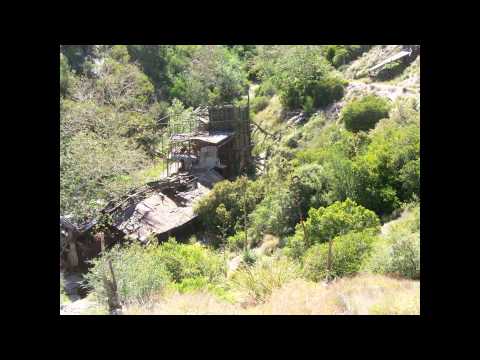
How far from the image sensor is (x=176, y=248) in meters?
18.8

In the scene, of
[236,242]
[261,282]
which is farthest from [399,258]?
[236,242]

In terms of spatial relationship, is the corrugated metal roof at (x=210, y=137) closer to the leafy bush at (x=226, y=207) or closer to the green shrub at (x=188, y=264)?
the leafy bush at (x=226, y=207)

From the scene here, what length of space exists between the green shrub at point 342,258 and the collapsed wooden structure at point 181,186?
10180 mm

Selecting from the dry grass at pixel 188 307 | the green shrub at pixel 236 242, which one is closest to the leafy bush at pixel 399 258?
the dry grass at pixel 188 307

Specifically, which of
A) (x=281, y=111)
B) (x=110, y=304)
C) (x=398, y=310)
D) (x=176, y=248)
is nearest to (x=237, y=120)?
(x=281, y=111)

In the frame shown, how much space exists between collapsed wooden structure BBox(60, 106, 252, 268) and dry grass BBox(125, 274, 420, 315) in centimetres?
1237

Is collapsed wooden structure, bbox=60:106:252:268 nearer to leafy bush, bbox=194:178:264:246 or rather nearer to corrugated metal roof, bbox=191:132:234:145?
corrugated metal roof, bbox=191:132:234:145

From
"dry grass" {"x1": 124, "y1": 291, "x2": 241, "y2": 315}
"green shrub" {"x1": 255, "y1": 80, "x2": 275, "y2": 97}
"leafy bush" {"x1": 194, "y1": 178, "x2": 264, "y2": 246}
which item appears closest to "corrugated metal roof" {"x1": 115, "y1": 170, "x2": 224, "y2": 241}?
"leafy bush" {"x1": 194, "y1": 178, "x2": 264, "y2": 246}

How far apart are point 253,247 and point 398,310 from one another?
14.9 m

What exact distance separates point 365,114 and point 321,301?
22237 millimetres

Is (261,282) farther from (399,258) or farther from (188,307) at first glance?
(399,258)

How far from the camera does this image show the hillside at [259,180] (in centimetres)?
1149

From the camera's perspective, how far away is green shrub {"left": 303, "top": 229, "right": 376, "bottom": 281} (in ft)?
44.6
